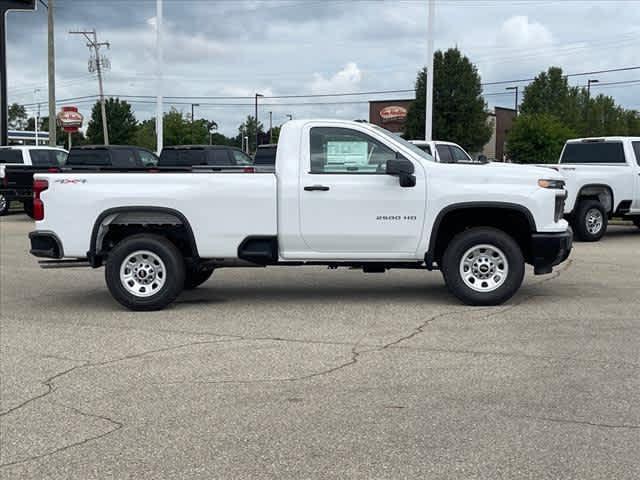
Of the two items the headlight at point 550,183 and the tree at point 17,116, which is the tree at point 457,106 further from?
the tree at point 17,116

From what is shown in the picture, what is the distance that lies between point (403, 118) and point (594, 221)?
60.4 meters

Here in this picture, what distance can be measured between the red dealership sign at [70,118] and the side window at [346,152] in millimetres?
85329

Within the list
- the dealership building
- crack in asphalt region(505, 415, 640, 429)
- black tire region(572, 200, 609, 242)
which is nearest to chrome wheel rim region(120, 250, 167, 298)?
crack in asphalt region(505, 415, 640, 429)

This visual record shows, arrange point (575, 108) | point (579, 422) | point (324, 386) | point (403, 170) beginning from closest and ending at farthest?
point (579, 422), point (324, 386), point (403, 170), point (575, 108)

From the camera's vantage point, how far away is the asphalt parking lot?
4.40 meters

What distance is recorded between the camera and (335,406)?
534cm

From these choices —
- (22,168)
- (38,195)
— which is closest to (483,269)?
(38,195)

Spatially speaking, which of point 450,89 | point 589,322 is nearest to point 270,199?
point 589,322

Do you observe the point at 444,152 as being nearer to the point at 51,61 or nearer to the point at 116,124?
the point at 51,61

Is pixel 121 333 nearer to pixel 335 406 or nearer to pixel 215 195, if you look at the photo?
pixel 215 195

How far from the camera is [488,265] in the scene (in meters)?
8.82

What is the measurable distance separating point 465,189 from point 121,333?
13.0ft

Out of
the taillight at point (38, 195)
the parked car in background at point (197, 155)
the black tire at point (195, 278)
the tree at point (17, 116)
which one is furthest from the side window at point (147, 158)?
the tree at point (17, 116)

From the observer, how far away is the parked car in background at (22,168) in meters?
22.0
